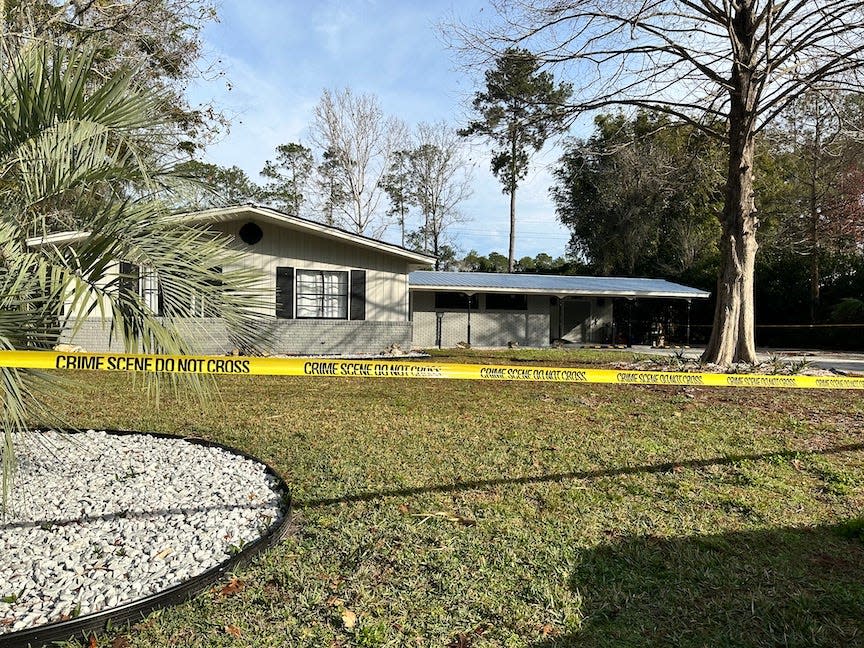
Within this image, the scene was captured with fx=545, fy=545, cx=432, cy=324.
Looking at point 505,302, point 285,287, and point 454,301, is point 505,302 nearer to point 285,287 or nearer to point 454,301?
point 454,301

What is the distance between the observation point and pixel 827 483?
4.36 metres

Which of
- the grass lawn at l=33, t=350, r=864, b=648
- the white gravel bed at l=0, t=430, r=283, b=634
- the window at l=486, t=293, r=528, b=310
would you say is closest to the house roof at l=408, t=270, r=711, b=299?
the window at l=486, t=293, r=528, b=310

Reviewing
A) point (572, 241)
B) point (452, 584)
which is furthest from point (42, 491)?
point (572, 241)

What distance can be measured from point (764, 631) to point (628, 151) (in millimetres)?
31455

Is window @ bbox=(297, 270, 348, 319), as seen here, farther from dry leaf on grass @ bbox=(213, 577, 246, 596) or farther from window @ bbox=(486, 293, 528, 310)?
dry leaf on grass @ bbox=(213, 577, 246, 596)

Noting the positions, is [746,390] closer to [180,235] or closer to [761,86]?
[761,86]

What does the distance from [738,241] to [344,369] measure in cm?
1153

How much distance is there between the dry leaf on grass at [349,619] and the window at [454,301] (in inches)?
678

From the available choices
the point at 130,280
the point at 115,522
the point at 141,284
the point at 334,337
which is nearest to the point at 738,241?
the point at 334,337

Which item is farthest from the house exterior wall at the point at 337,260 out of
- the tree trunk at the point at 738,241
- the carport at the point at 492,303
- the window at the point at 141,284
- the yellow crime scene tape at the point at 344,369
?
the yellow crime scene tape at the point at 344,369

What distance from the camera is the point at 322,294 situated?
14.8m

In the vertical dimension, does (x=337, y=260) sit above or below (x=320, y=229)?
below

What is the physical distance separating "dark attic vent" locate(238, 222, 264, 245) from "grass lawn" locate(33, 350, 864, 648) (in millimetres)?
7812

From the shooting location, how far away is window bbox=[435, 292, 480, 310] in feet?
64.6
